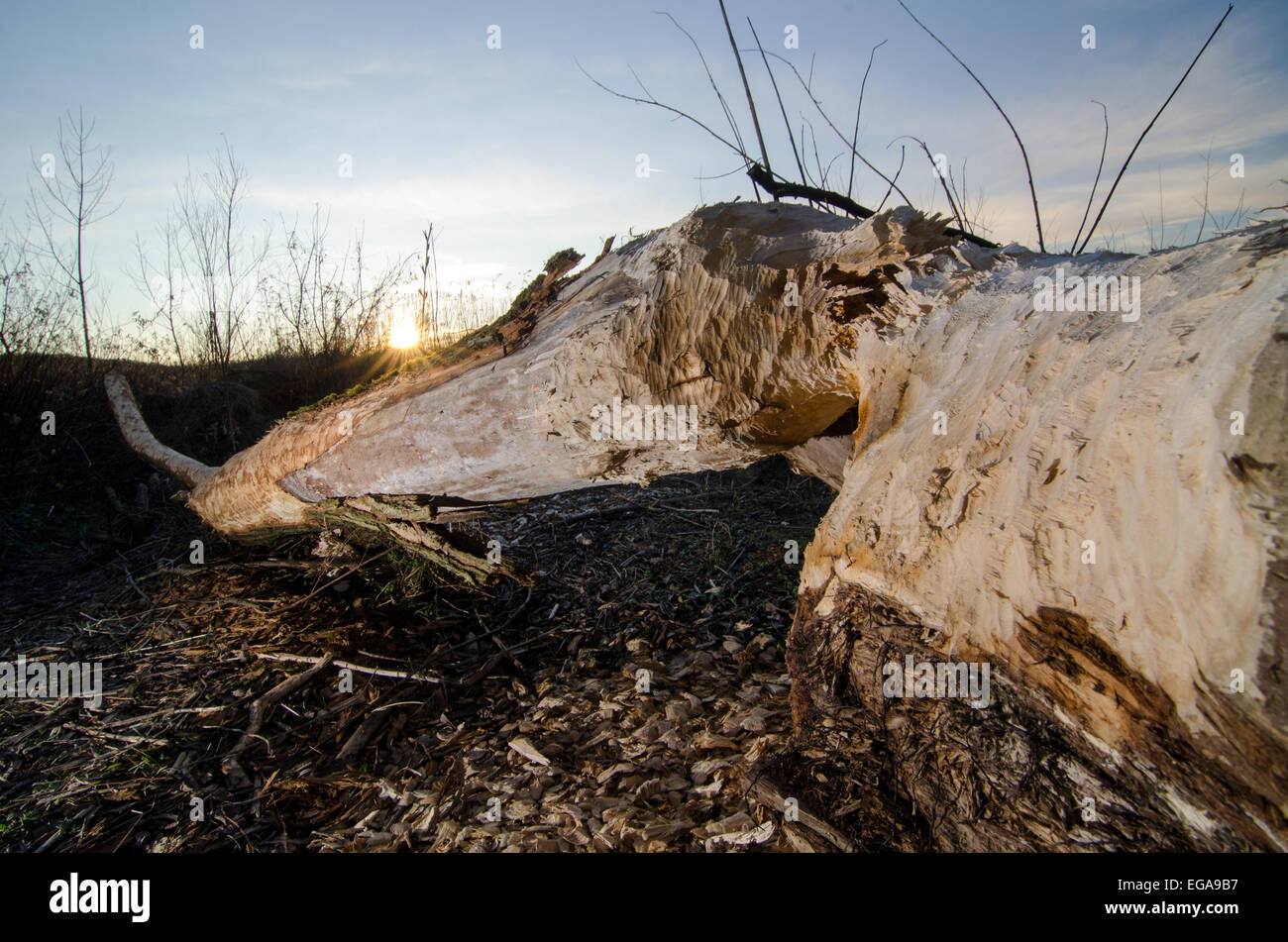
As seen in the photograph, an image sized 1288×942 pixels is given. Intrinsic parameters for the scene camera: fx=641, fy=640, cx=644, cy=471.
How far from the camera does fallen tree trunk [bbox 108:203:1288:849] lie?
39.9 inches

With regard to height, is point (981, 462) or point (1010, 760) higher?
point (981, 462)

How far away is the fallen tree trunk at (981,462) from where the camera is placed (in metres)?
1.01

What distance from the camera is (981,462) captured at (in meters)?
1.42

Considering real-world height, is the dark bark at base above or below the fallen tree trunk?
below

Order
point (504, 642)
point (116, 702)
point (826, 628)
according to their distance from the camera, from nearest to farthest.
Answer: point (826, 628)
point (116, 702)
point (504, 642)

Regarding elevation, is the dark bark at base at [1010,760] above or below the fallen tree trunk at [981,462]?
below

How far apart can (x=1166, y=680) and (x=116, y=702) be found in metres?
3.63
